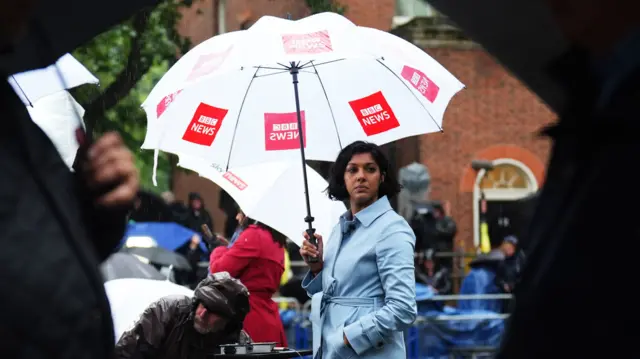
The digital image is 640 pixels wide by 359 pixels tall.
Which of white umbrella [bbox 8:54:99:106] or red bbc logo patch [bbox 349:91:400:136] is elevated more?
white umbrella [bbox 8:54:99:106]

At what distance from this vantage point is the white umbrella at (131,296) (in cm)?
658

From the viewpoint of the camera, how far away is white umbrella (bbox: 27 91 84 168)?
→ 6.19 feet

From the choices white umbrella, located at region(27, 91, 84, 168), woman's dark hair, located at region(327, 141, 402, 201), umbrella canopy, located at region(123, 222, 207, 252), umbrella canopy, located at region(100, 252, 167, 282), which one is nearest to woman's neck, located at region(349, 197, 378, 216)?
woman's dark hair, located at region(327, 141, 402, 201)

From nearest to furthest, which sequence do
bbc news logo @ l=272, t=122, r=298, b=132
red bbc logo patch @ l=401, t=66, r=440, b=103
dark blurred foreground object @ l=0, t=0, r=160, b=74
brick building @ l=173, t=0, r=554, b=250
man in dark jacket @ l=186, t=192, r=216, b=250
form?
dark blurred foreground object @ l=0, t=0, r=160, b=74, red bbc logo patch @ l=401, t=66, r=440, b=103, bbc news logo @ l=272, t=122, r=298, b=132, man in dark jacket @ l=186, t=192, r=216, b=250, brick building @ l=173, t=0, r=554, b=250

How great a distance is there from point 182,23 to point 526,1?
21.2 m

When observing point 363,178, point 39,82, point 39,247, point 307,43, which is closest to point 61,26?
point 39,247

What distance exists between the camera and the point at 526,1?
1.68 metres

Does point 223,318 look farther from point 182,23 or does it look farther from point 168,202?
point 182,23

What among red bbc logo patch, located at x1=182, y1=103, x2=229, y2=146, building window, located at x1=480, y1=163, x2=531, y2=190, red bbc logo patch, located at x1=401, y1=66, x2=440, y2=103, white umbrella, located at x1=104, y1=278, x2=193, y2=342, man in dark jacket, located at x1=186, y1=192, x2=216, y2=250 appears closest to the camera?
white umbrella, located at x1=104, y1=278, x2=193, y2=342

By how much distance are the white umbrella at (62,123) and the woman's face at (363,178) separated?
10.6ft

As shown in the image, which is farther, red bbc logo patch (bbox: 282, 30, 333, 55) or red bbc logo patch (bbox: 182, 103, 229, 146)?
red bbc logo patch (bbox: 182, 103, 229, 146)

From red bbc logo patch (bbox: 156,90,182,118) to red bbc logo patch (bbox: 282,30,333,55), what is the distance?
103 centimetres

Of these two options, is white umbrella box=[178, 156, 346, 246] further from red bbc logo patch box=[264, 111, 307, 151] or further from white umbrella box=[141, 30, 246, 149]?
white umbrella box=[141, 30, 246, 149]

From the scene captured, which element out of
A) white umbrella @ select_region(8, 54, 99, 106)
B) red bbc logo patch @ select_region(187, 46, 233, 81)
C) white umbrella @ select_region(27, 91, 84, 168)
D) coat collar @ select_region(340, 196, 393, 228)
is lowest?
coat collar @ select_region(340, 196, 393, 228)
